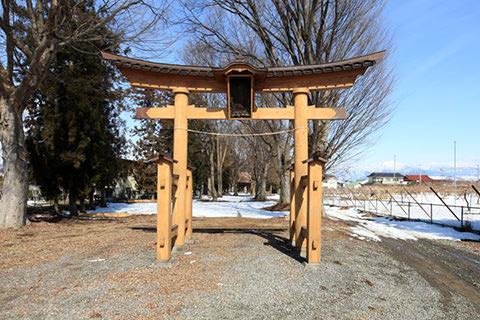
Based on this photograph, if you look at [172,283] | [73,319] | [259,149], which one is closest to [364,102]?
[172,283]

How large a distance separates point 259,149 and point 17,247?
23.3m

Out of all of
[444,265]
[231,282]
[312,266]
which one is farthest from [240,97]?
[444,265]

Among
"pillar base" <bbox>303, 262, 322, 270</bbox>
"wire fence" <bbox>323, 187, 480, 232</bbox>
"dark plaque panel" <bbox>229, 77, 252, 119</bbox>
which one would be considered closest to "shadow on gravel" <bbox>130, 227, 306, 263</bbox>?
"pillar base" <bbox>303, 262, 322, 270</bbox>

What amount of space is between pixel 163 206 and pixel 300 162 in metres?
3.03

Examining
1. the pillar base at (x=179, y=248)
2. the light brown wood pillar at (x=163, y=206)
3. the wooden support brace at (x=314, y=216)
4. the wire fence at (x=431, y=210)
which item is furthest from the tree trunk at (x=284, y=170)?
the light brown wood pillar at (x=163, y=206)

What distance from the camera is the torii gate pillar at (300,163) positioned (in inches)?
245

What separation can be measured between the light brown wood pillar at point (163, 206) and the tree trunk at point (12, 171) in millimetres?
7039

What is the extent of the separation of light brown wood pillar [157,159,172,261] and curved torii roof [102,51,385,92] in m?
2.51

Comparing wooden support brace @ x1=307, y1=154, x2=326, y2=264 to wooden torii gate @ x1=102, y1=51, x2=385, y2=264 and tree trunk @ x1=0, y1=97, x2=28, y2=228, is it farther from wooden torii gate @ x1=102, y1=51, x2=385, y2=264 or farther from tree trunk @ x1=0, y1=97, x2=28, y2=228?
tree trunk @ x1=0, y1=97, x2=28, y2=228

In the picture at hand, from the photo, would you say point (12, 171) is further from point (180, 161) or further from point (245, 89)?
point (245, 89)

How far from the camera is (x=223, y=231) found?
8688 mm

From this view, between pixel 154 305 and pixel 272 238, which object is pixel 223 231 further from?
pixel 154 305

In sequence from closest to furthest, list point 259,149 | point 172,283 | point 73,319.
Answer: point 73,319 < point 172,283 < point 259,149

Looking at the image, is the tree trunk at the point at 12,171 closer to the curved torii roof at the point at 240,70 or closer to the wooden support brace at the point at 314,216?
the curved torii roof at the point at 240,70
